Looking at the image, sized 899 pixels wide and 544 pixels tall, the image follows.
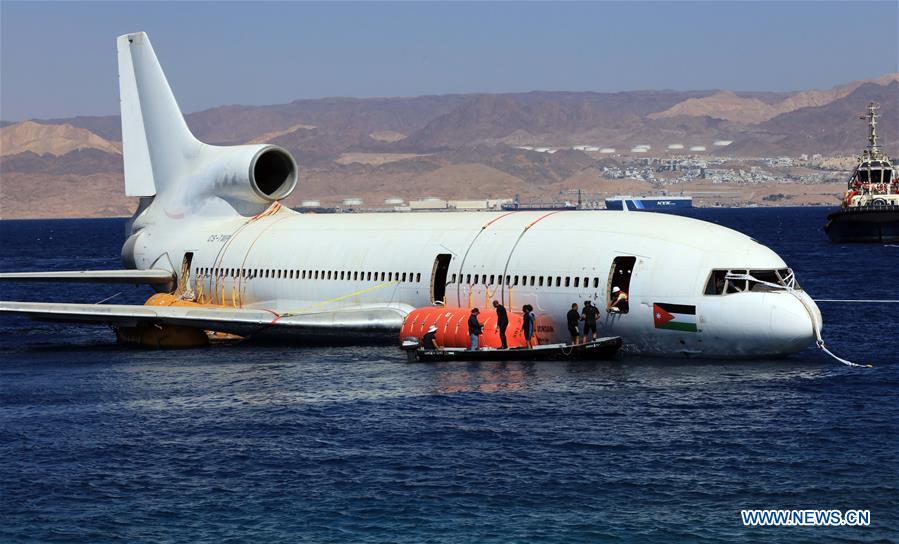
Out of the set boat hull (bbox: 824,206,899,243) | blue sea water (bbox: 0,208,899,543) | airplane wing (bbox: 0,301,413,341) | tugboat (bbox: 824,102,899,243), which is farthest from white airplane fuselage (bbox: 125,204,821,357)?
tugboat (bbox: 824,102,899,243)

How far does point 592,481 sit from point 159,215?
133 feet

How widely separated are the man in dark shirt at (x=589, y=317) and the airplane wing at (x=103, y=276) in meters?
23.6

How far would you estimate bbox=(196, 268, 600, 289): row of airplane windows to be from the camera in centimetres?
4681

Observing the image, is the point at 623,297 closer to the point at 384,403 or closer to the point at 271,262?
the point at 384,403

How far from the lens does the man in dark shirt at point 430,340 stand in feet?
156

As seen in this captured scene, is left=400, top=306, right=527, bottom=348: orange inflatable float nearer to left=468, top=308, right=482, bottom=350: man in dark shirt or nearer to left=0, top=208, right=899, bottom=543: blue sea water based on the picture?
left=468, top=308, right=482, bottom=350: man in dark shirt

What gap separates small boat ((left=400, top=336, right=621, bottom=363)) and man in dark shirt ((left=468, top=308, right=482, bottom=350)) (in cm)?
36

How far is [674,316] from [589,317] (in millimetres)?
2859

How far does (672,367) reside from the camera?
45.2 meters

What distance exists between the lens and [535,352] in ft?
150

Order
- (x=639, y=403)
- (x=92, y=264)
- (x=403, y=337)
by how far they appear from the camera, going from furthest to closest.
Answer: (x=92, y=264), (x=403, y=337), (x=639, y=403)

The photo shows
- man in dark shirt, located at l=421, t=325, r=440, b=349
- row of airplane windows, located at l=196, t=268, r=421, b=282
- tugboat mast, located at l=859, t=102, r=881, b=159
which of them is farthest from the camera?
tugboat mast, located at l=859, t=102, r=881, b=159

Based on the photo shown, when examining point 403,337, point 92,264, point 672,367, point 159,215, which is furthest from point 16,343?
point 92,264

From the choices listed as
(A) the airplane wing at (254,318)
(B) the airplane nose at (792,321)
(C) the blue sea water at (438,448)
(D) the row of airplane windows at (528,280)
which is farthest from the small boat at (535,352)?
(B) the airplane nose at (792,321)
